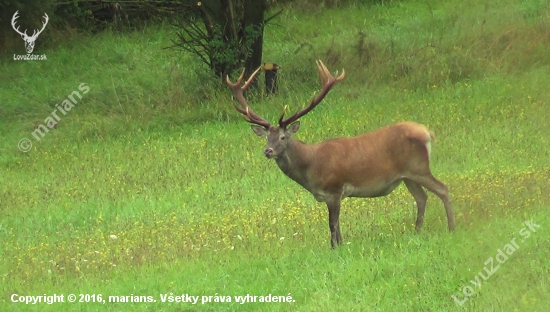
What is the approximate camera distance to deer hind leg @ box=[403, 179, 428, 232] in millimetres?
10609

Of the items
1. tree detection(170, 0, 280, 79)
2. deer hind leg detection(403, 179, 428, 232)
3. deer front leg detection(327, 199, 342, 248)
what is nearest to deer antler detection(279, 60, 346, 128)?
deer front leg detection(327, 199, 342, 248)

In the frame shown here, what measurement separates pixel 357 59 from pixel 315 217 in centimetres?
941

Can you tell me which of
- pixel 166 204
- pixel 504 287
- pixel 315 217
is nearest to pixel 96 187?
pixel 166 204

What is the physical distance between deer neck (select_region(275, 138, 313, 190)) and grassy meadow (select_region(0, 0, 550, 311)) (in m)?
0.72

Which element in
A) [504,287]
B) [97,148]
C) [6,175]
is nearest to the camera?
[504,287]

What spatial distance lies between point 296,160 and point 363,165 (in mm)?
702

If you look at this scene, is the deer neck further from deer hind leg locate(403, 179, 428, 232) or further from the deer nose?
deer hind leg locate(403, 179, 428, 232)

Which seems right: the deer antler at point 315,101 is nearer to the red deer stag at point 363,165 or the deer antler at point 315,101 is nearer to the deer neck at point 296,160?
the red deer stag at point 363,165

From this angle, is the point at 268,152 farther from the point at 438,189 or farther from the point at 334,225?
the point at 438,189

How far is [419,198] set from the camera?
10.7 meters

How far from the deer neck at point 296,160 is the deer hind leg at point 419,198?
1.05 meters

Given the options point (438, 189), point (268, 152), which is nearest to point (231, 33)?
point (268, 152)

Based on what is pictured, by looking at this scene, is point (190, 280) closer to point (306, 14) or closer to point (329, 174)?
point (329, 174)

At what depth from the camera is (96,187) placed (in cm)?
1527
